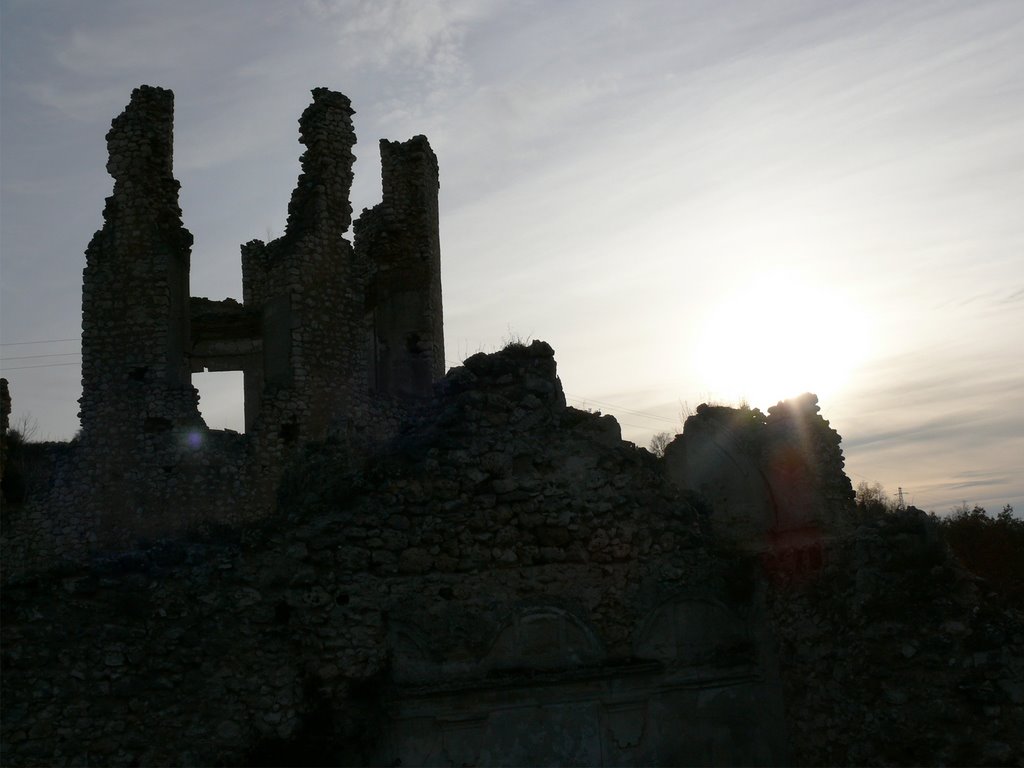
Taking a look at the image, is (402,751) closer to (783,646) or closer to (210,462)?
(783,646)

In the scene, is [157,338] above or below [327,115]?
below

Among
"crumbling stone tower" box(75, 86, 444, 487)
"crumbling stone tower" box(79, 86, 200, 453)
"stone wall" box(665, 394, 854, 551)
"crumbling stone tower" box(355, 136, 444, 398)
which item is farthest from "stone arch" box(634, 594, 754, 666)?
"crumbling stone tower" box(355, 136, 444, 398)

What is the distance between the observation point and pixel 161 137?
19.3 m

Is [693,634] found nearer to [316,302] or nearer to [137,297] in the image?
[316,302]

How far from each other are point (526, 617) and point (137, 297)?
12.7 meters

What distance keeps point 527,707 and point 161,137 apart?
48.5ft

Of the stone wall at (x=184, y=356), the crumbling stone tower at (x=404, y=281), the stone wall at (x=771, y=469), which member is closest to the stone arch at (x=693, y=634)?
the stone wall at (x=771, y=469)

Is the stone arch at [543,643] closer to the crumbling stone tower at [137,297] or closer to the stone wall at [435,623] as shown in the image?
the stone wall at [435,623]

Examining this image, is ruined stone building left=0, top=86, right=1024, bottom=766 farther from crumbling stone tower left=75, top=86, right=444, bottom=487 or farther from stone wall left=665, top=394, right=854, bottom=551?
crumbling stone tower left=75, top=86, right=444, bottom=487

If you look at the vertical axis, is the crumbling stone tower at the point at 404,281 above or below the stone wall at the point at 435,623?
above

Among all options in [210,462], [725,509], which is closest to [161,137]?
[210,462]

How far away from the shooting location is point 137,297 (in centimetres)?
1866

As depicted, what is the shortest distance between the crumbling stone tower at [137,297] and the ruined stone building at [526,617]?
9.80 m

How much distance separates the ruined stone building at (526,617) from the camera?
745cm
